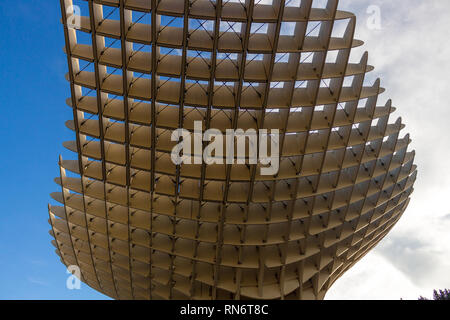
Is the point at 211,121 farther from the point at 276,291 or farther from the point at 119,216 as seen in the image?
the point at 276,291

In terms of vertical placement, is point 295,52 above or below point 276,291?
above

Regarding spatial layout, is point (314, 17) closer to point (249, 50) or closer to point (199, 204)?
point (249, 50)

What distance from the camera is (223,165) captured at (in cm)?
3022

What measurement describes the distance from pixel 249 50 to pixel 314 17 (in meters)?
4.52

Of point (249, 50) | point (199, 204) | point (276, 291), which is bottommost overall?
point (276, 291)

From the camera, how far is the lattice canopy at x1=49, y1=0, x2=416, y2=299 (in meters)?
24.0

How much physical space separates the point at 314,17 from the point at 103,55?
1436cm

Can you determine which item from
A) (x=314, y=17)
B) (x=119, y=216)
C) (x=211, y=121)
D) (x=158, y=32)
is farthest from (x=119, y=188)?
(x=314, y=17)

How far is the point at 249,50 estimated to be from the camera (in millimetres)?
23609

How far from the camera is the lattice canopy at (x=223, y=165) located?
945 inches

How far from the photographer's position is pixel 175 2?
899 inches
